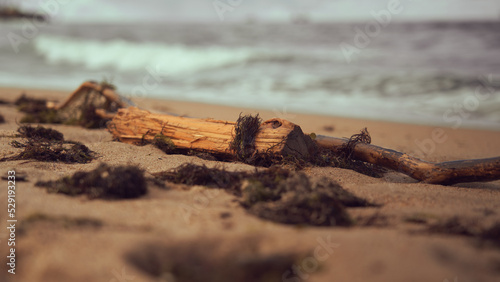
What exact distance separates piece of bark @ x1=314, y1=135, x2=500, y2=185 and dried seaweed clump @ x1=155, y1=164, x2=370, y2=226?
116cm

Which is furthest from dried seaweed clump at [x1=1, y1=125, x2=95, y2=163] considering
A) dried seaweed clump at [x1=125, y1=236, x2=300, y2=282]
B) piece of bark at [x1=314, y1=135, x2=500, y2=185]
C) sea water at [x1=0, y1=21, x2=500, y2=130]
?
piece of bark at [x1=314, y1=135, x2=500, y2=185]

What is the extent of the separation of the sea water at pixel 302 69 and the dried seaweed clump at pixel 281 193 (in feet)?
13.6

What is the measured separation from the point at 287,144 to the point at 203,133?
1.03 meters

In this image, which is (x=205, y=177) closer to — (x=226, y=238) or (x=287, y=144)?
(x=287, y=144)

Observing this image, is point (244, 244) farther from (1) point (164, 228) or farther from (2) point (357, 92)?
(2) point (357, 92)

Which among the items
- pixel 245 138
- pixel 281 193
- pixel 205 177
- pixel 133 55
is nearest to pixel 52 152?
pixel 205 177

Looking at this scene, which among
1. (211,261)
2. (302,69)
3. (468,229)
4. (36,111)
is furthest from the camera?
(302,69)

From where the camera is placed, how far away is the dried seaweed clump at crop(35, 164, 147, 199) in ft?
10.1

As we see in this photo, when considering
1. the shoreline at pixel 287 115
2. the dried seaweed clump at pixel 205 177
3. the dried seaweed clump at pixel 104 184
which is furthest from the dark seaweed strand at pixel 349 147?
the shoreline at pixel 287 115

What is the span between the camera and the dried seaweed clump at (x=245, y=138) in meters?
4.25

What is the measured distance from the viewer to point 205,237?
2279 millimetres

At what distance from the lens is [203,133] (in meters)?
4.57

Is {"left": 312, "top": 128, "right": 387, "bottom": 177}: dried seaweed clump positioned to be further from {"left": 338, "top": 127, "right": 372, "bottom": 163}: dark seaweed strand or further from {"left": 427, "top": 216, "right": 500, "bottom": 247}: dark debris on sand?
{"left": 427, "top": 216, "right": 500, "bottom": 247}: dark debris on sand

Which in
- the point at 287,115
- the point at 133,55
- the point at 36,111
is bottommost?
the point at 36,111
